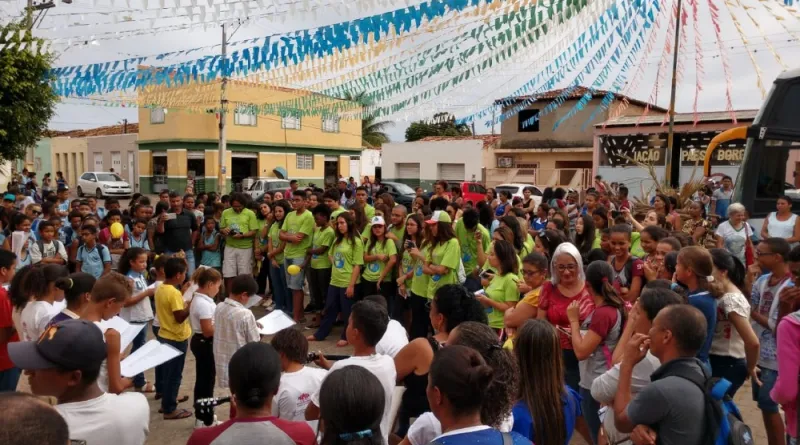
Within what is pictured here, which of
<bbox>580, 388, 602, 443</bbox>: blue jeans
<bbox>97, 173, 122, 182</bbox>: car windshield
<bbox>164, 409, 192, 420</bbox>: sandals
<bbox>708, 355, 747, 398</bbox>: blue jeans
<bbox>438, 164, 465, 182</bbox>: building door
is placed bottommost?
<bbox>164, 409, 192, 420</bbox>: sandals

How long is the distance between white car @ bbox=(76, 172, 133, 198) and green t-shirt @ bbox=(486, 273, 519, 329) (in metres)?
28.4

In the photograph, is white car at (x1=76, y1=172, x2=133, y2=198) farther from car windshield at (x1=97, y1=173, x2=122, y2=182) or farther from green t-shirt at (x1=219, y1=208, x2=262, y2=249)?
green t-shirt at (x1=219, y1=208, x2=262, y2=249)

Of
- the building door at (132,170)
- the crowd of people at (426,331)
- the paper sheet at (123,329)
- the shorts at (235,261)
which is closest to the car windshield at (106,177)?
the building door at (132,170)

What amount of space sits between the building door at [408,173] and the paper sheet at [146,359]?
32.2m

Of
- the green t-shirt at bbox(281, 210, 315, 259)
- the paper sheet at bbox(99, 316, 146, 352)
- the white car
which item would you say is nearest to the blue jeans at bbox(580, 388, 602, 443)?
the paper sheet at bbox(99, 316, 146, 352)

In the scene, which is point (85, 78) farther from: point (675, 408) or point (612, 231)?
point (675, 408)

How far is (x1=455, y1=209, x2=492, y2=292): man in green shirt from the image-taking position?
6.52 metres

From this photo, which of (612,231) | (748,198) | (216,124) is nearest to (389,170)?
(216,124)

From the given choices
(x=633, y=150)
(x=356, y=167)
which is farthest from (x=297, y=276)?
(x=356, y=167)

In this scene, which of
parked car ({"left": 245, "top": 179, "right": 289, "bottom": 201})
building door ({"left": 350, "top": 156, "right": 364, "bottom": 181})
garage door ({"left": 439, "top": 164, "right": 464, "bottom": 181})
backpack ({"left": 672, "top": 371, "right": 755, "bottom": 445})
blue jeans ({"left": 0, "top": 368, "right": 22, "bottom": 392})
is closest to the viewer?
backpack ({"left": 672, "top": 371, "right": 755, "bottom": 445})

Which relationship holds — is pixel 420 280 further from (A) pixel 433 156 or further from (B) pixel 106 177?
(A) pixel 433 156

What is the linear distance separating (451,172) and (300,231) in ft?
89.5

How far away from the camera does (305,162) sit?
113ft

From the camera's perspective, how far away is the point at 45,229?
672 centimetres
